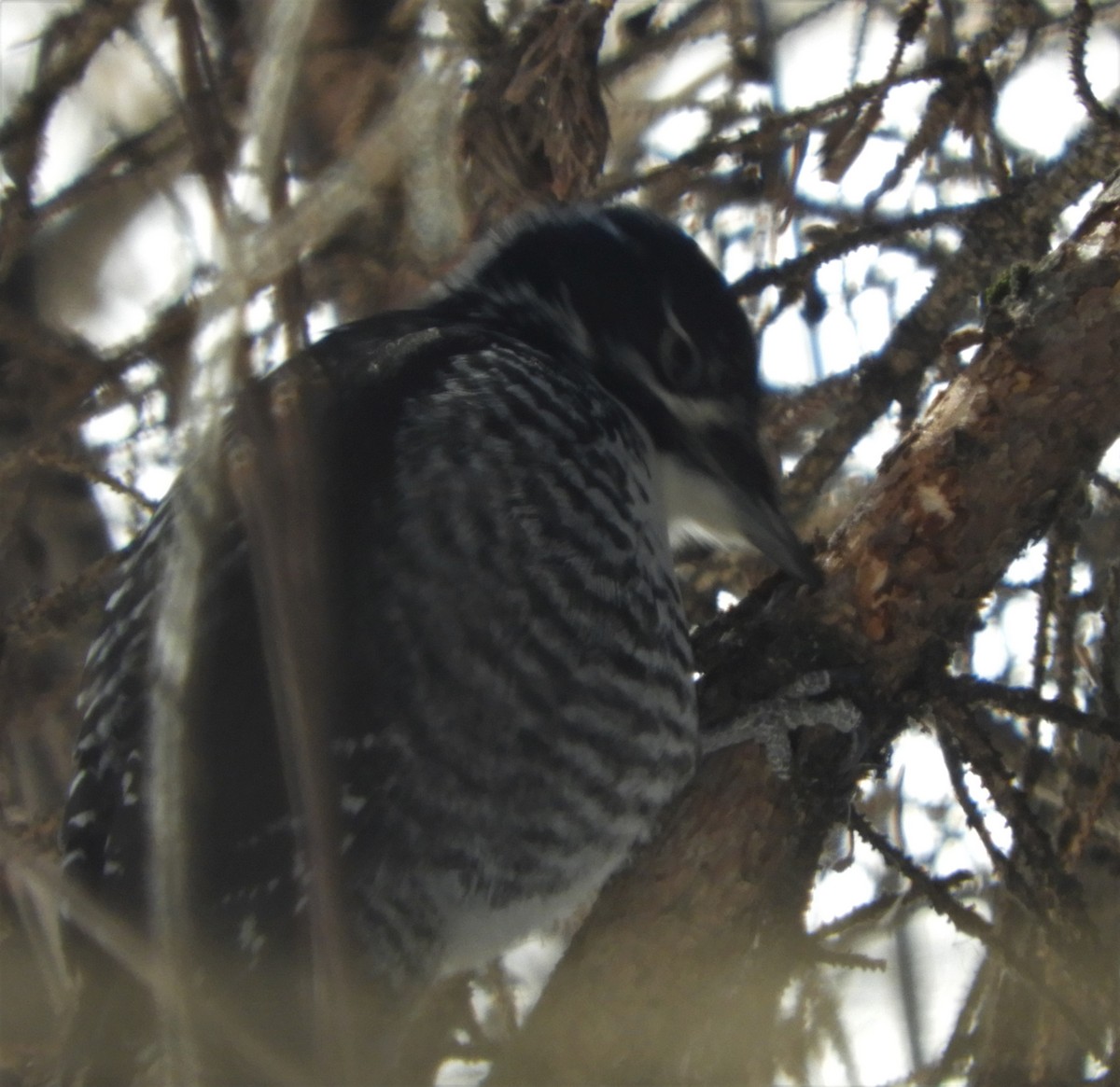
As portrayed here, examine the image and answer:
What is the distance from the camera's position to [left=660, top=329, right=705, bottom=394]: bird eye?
3.15 m

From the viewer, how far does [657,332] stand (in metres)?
3.18

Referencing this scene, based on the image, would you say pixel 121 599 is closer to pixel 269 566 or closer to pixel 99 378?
pixel 99 378

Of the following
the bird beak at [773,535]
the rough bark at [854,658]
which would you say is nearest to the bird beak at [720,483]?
the bird beak at [773,535]

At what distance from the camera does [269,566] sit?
6.08 ft

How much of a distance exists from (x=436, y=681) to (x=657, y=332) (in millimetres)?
1071

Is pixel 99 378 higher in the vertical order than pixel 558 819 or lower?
higher

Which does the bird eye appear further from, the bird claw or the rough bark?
the bird claw

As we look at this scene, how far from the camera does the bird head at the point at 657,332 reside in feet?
10.2

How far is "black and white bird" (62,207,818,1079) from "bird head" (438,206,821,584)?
0.69ft

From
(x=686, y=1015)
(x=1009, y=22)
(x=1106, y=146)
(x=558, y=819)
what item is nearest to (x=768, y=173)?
(x=1009, y=22)

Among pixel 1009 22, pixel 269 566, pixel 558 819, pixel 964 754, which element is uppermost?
pixel 1009 22

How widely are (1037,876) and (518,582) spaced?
993 millimetres

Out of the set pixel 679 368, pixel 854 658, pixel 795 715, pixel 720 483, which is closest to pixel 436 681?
pixel 795 715

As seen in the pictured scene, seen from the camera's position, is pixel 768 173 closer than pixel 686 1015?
No
